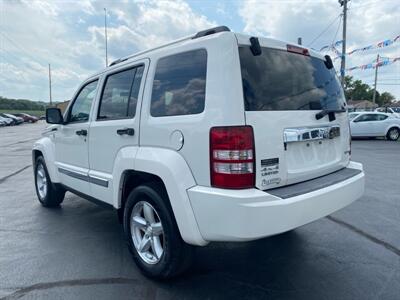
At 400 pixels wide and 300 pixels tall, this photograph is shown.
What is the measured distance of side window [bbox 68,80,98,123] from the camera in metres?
4.12

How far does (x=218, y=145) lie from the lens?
239 cm

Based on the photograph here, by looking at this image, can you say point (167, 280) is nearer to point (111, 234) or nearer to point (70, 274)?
point (70, 274)

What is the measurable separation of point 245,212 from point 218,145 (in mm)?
514

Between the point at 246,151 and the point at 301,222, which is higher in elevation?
the point at 246,151

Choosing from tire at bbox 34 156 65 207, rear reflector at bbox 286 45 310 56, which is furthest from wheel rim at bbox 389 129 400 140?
tire at bbox 34 156 65 207

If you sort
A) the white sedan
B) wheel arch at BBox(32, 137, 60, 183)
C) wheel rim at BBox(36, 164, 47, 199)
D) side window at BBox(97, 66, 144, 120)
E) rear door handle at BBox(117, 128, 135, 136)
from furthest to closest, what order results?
the white sedan
wheel rim at BBox(36, 164, 47, 199)
wheel arch at BBox(32, 137, 60, 183)
side window at BBox(97, 66, 144, 120)
rear door handle at BBox(117, 128, 135, 136)

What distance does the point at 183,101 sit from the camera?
8.91 feet

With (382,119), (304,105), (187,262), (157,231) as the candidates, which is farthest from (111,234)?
(382,119)

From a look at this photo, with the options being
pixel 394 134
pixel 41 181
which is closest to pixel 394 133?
pixel 394 134

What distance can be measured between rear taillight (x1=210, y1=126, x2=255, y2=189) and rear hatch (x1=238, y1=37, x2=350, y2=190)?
7 centimetres

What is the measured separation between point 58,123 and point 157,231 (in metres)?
2.47

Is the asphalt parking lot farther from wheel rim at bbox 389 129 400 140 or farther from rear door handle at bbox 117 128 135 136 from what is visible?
wheel rim at bbox 389 129 400 140

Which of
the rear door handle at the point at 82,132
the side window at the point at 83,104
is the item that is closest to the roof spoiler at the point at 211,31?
the side window at the point at 83,104

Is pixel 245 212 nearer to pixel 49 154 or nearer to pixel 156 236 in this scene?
pixel 156 236
